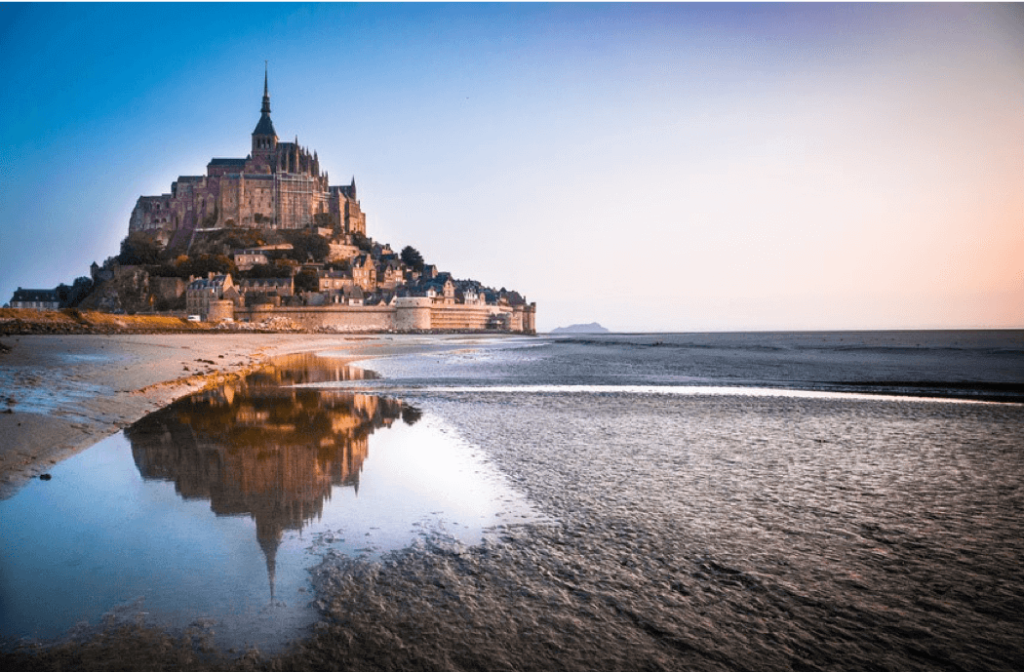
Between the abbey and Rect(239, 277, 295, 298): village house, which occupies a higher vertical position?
the abbey

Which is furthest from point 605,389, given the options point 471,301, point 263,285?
point 471,301

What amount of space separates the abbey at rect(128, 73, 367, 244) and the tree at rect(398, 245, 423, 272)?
48.1ft

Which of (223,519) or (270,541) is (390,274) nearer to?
(223,519)

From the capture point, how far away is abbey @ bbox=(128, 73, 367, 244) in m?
108

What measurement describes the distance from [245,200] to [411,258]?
110ft

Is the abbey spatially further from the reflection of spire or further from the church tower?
the reflection of spire

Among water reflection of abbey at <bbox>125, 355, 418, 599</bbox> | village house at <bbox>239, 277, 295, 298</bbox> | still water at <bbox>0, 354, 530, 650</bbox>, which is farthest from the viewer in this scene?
village house at <bbox>239, 277, 295, 298</bbox>

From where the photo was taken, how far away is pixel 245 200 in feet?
356

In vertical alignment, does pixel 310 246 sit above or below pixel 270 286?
above

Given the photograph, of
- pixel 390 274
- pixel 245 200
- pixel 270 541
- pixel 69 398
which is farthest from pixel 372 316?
pixel 270 541

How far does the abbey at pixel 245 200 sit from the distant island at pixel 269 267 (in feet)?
0.62

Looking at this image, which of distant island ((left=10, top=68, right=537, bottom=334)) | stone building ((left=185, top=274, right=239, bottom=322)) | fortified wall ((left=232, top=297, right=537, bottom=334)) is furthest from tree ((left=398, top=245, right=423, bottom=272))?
stone building ((left=185, top=274, right=239, bottom=322))

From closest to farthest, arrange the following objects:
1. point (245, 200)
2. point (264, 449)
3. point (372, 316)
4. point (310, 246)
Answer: point (264, 449), point (372, 316), point (310, 246), point (245, 200)

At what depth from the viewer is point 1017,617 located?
308 centimetres
